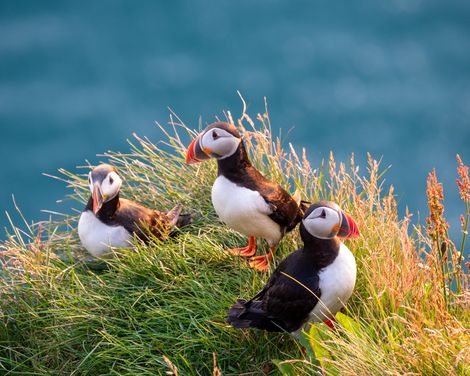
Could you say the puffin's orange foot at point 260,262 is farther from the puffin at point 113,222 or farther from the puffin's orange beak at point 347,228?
the puffin's orange beak at point 347,228

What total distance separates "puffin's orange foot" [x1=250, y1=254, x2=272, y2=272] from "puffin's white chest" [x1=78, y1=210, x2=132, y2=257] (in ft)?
3.02

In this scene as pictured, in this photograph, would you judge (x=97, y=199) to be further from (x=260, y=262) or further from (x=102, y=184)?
(x=260, y=262)

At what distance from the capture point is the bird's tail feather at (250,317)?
16.0 ft

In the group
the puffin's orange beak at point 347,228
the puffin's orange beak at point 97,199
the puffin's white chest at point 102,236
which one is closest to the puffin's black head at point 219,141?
the puffin's orange beak at point 97,199

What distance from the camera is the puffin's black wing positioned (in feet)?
16.0

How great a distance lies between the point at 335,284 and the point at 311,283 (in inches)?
5.5

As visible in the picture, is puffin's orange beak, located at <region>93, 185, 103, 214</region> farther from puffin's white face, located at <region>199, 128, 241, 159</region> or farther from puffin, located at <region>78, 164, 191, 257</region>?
puffin's white face, located at <region>199, 128, 241, 159</region>

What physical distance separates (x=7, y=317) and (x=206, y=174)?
202 cm

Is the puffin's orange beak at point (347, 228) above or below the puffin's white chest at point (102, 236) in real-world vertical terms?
above

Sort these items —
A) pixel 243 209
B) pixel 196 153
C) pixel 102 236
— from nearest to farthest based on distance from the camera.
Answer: pixel 243 209 < pixel 196 153 < pixel 102 236

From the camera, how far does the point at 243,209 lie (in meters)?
5.72

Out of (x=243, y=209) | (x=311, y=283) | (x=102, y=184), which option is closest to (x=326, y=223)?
(x=311, y=283)

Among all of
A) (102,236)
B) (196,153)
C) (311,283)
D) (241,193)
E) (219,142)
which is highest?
(219,142)

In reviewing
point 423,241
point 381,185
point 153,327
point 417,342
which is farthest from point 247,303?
point 381,185
